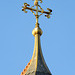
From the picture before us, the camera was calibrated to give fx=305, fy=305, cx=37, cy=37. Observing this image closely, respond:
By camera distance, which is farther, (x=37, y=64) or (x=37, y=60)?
(x=37, y=60)

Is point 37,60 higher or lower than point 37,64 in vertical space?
higher

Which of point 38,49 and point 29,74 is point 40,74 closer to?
point 29,74

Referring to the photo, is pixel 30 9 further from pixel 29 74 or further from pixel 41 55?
pixel 29 74

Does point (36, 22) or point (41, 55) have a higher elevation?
point (36, 22)

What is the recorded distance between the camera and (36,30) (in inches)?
589

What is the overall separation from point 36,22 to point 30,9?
0.72 m

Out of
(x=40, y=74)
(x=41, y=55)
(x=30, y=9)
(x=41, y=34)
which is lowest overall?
(x=40, y=74)

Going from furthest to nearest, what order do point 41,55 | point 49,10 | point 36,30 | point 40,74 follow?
point 49,10
point 36,30
point 41,55
point 40,74

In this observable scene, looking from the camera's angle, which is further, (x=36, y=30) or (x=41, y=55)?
(x=36, y=30)

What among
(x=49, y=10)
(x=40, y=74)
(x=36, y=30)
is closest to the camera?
(x=40, y=74)

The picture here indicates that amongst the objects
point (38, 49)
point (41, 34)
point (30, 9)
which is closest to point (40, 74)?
point (38, 49)

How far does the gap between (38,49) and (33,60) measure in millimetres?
676

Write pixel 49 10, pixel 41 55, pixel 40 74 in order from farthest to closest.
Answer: pixel 49 10 → pixel 41 55 → pixel 40 74

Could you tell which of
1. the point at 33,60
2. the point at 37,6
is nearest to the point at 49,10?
the point at 37,6
